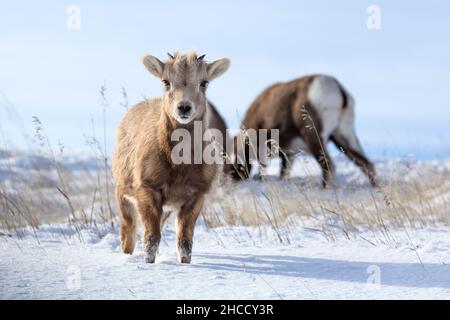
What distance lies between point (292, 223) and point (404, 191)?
8.53 ft

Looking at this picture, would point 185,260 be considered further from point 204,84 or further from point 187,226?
point 204,84

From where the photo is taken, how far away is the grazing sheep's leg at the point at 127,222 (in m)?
5.33

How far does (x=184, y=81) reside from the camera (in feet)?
15.7

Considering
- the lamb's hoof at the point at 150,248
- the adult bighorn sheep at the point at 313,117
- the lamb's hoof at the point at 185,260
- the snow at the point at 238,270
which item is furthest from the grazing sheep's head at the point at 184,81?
the adult bighorn sheep at the point at 313,117

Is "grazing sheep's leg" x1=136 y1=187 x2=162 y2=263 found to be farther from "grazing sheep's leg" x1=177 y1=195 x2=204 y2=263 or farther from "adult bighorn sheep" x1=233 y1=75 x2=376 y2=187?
"adult bighorn sheep" x1=233 y1=75 x2=376 y2=187

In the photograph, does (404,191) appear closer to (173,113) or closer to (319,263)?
(319,263)

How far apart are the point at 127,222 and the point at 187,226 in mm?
821

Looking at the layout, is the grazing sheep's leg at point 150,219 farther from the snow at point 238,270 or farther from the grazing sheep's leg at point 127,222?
the grazing sheep's leg at point 127,222

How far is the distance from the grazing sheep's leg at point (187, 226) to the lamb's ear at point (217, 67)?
3.49 ft
